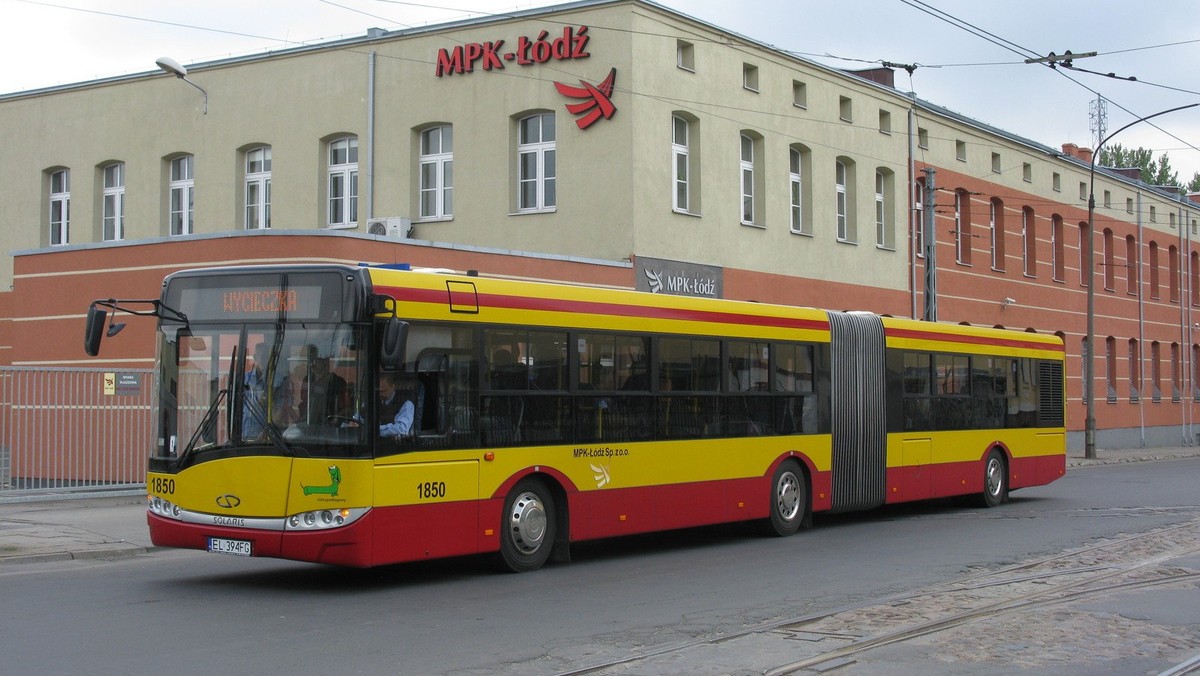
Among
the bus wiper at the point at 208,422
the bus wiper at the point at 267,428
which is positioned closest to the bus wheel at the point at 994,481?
the bus wiper at the point at 267,428

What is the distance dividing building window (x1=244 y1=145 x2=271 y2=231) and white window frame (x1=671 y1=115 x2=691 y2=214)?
9.92 metres

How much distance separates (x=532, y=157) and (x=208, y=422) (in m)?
17.7

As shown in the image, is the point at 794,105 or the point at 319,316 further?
the point at 794,105

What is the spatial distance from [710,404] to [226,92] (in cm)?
2078

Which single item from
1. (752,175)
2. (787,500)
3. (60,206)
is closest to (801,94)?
(752,175)

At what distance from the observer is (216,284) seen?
39.4 feet

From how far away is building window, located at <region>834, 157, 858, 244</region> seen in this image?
1396 inches

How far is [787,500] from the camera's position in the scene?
17.1m

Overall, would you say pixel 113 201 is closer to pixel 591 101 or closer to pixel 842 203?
pixel 591 101

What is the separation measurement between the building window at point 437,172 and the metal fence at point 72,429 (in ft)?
34.2

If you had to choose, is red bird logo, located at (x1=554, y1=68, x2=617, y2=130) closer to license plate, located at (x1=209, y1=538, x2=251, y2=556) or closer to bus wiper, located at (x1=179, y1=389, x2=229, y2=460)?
bus wiper, located at (x1=179, y1=389, x2=229, y2=460)

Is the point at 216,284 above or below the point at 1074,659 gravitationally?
above

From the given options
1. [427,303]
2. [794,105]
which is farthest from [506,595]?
[794,105]

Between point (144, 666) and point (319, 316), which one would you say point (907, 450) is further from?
point (144, 666)
